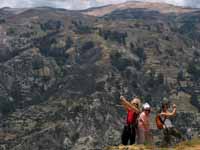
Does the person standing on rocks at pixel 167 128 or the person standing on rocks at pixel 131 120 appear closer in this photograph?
the person standing on rocks at pixel 131 120

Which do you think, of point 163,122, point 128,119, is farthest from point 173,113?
point 128,119

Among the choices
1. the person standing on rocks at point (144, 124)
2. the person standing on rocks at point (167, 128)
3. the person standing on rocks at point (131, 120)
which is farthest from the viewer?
the person standing on rocks at point (144, 124)

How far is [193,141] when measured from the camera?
3784 cm

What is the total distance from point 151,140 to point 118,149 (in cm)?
328


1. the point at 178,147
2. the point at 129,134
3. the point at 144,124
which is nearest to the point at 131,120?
the point at 144,124

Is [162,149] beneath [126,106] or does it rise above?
beneath

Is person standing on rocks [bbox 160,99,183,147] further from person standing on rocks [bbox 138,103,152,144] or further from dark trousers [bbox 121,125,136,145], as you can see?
dark trousers [bbox 121,125,136,145]

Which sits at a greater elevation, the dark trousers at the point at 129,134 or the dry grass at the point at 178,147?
the dark trousers at the point at 129,134

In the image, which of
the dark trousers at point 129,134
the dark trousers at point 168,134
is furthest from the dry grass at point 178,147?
the dark trousers at point 129,134

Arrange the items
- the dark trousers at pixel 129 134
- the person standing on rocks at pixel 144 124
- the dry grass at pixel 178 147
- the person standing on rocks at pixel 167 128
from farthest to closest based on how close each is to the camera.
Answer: the dark trousers at pixel 129 134 → the person standing on rocks at pixel 144 124 → the person standing on rocks at pixel 167 128 → the dry grass at pixel 178 147

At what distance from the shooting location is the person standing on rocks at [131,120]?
3484 centimetres

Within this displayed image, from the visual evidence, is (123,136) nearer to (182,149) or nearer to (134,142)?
(134,142)

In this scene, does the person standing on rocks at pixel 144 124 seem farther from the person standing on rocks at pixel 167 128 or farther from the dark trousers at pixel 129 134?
the person standing on rocks at pixel 167 128

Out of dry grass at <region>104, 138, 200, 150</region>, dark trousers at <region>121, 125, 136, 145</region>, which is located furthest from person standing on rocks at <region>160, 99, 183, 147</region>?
dark trousers at <region>121, 125, 136, 145</region>
